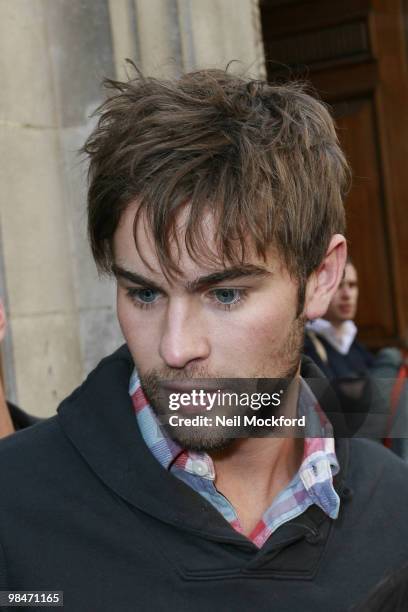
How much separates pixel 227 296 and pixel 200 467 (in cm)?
18

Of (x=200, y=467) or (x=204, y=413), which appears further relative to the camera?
(x=200, y=467)

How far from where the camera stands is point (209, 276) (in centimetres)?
107

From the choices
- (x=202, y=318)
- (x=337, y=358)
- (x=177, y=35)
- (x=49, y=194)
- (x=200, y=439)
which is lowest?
(x=337, y=358)

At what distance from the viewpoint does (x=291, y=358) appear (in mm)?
1151

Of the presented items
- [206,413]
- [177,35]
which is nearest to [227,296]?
[206,413]

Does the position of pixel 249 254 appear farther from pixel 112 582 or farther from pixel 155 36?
pixel 155 36

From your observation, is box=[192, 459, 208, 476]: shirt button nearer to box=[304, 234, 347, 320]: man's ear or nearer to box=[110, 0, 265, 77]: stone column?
box=[304, 234, 347, 320]: man's ear

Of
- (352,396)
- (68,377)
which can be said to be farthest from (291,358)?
(68,377)

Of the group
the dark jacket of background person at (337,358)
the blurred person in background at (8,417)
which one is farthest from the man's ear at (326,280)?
the dark jacket of background person at (337,358)

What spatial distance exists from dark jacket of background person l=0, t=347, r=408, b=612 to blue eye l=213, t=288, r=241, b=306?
0.60 ft

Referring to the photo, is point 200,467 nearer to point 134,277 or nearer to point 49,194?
point 134,277

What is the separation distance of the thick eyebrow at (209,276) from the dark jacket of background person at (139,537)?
0.16m

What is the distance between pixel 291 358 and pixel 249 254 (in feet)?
0.42

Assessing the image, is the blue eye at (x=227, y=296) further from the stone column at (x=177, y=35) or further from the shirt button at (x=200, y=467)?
the stone column at (x=177, y=35)
